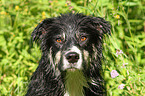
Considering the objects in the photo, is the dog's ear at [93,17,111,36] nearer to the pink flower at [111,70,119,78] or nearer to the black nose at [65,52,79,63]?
the pink flower at [111,70,119,78]

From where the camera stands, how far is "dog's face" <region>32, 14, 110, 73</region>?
11.3 feet

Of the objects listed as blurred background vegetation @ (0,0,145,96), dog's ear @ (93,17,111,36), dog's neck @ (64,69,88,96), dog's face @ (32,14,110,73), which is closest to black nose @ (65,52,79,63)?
dog's face @ (32,14,110,73)

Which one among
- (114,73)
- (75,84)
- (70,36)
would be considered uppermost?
(70,36)

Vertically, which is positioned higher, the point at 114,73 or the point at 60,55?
the point at 60,55

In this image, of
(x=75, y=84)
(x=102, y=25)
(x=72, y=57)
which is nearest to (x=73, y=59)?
(x=72, y=57)

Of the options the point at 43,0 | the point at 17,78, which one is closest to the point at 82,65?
the point at 17,78

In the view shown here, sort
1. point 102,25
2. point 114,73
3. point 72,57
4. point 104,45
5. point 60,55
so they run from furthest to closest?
point 104,45 → point 114,73 → point 102,25 → point 60,55 → point 72,57

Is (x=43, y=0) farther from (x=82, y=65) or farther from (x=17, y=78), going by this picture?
(x=82, y=65)

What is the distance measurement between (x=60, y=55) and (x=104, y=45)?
1.06 metres

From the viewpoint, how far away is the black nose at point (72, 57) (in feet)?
10.2

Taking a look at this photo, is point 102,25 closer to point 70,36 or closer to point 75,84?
point 70,36

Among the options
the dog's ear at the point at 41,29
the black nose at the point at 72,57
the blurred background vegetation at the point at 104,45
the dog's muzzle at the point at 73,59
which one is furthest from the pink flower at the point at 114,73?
the dog's ear at the point at 41,29

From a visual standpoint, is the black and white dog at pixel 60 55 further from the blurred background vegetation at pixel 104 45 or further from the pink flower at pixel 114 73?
the blurred background vegetation at pixel 104 45

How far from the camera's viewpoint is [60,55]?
348cm
